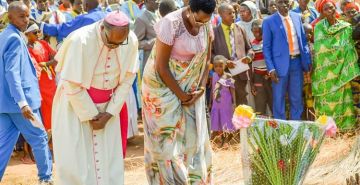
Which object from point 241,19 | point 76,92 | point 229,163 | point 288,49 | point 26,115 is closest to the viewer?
point 76,92

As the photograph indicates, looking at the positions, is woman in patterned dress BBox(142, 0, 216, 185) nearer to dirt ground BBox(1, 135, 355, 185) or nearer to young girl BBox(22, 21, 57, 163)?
dirt ground BBox(1, 135, 355, 185)

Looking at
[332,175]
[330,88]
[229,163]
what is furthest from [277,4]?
[332,175]

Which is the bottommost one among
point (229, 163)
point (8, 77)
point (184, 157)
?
point (229, 163)

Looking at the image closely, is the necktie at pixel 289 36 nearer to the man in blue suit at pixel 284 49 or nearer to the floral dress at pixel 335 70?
the man in blue suit at pixel 284 49

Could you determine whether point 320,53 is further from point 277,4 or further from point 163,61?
point 163,61

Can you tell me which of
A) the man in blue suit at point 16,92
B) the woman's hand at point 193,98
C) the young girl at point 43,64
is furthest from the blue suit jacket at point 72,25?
the woman's hand at point 193,98

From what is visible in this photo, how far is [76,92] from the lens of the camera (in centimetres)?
512

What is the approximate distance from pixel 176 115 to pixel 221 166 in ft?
6.08

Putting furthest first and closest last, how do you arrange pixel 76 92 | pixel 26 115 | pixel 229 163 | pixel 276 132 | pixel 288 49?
pixel 288 49 < pixel 229 163 < pixel 26 115 < pixel 276 132 < pixel 76 92

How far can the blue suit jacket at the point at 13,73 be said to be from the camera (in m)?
6.23

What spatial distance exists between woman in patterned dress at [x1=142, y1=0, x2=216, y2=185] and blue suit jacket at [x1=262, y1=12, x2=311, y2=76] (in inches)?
135

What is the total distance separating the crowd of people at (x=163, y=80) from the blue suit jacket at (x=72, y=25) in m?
0.02

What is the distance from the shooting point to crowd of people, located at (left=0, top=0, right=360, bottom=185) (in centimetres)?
520

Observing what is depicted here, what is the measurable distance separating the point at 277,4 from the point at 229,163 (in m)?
2.58
